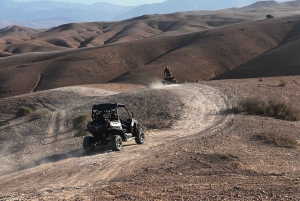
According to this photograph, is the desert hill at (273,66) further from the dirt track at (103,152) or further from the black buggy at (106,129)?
the black buggy at (106,129)

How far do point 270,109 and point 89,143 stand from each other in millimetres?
10112

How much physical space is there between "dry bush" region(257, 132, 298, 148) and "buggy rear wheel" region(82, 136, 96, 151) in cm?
638

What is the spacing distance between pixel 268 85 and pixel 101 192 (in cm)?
2134

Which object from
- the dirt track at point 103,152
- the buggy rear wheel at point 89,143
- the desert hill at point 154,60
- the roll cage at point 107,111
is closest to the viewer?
the dirt track at point 103,152

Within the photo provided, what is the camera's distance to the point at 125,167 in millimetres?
11812

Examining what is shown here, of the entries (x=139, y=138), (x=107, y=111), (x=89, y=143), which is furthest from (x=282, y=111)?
(x=89, y=143)

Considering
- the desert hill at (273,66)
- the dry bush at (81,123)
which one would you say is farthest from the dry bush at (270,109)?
the desert hill at (273,66)

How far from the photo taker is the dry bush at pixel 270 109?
20.0 metres

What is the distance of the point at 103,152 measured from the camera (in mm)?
15055

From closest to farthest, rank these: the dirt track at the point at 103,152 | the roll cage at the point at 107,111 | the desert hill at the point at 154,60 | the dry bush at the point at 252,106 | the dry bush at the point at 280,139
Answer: the dirt track at the point at 103,152 → the dry bush at the point at 280,139 → the roll cage at the point at 107,111 → the dry bush at the point at 252,106 → the desert hill at the point at 154,60

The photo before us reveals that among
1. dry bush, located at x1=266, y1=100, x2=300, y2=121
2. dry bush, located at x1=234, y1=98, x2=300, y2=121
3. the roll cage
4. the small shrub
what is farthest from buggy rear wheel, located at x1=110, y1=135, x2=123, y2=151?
the small shrub

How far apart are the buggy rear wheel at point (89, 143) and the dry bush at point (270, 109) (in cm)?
931

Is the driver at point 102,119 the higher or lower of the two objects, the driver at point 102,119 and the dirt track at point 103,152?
the higher

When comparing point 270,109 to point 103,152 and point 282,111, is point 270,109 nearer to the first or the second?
point 282,111
